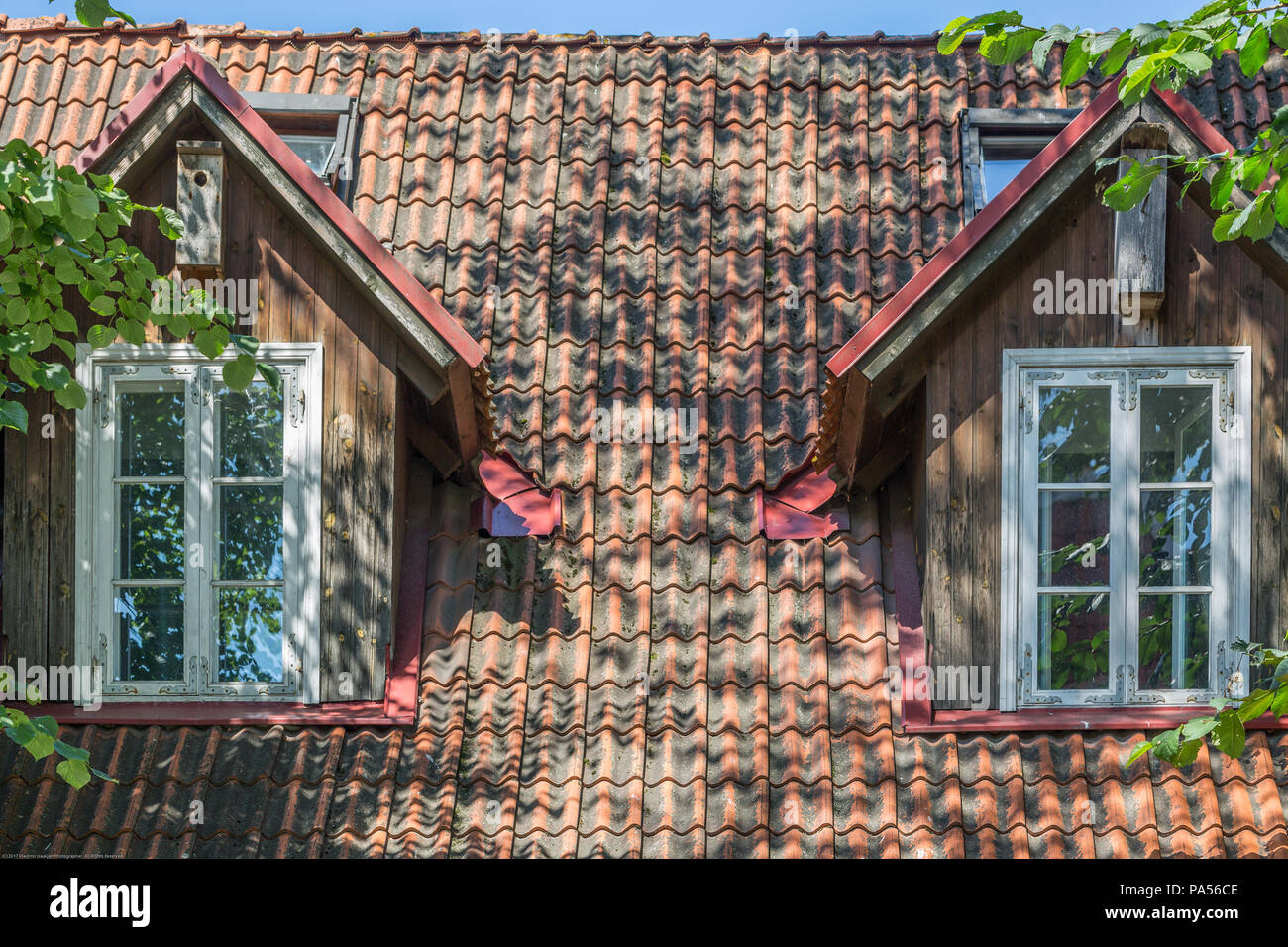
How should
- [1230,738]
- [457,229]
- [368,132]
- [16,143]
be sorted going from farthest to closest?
[368,132], [457,229], [16,143], [1230,738]

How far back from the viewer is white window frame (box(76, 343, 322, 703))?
260 inches

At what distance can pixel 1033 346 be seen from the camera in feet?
22.2

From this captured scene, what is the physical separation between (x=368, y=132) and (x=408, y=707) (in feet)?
13.1

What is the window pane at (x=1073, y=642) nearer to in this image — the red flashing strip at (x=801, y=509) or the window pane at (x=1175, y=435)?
the window pane at (x=1175, y=435)

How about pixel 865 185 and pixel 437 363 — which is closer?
pixel 437 363

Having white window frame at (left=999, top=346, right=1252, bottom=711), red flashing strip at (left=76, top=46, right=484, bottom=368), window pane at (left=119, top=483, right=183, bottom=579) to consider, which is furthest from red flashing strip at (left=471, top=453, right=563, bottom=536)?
white window frame at (left=999, top=346, right=1252, bottom=711)

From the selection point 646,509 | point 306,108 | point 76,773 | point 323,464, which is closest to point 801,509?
point 646,509

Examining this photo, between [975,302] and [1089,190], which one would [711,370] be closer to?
[975,302]

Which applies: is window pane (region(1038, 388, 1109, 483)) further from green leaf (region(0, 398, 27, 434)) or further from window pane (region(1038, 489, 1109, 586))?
green leaf (region(0, 398, 27, 434))

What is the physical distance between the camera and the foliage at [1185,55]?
5.18 meters

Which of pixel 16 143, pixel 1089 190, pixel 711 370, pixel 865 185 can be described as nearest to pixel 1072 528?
pixel 1089 190

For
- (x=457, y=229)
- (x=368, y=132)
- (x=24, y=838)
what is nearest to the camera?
(x=24, y=838)

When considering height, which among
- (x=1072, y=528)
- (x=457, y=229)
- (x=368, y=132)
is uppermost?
(x=368, y=132)

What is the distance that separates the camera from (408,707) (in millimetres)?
6555
